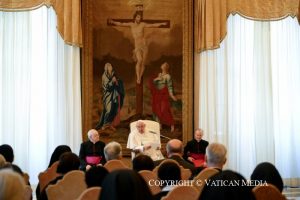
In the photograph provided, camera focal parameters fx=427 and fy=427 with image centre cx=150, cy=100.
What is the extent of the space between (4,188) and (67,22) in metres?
7.98

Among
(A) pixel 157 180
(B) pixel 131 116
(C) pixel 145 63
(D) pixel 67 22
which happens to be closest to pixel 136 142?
(B) pixel 131 116

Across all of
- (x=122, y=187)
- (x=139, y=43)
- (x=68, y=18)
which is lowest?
(x=122, y=187)

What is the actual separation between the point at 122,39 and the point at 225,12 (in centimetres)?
279

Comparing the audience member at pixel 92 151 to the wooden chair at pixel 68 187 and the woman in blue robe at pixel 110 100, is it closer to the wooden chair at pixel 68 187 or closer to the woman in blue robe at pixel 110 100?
the woman in blue robe at pixel 110 100

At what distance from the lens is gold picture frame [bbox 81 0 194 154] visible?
11.2 metres

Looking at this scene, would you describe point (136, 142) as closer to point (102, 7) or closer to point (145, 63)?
point (145, 63)

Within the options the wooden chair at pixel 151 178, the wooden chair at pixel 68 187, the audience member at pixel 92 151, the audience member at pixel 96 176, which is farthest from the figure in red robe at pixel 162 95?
the audience member at pixel 96 176

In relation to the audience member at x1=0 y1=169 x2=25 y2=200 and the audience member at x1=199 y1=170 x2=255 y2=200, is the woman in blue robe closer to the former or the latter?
the audience member at x1=199 y1=170 x2=255 y2=200

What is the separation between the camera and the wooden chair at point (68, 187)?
4793 mm

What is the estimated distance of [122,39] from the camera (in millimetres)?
11469

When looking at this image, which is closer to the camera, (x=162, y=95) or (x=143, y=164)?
(x=143, y=164)

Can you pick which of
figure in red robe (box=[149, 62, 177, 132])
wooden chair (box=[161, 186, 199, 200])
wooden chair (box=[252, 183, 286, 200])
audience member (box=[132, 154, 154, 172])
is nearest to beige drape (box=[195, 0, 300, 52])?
figure in red robe (box=[149, 62, 177, 132])

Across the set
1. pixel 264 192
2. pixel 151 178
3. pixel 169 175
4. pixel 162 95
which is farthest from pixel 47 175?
pixel 162 95

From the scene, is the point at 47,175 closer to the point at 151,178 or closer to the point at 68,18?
the point at 151,178
